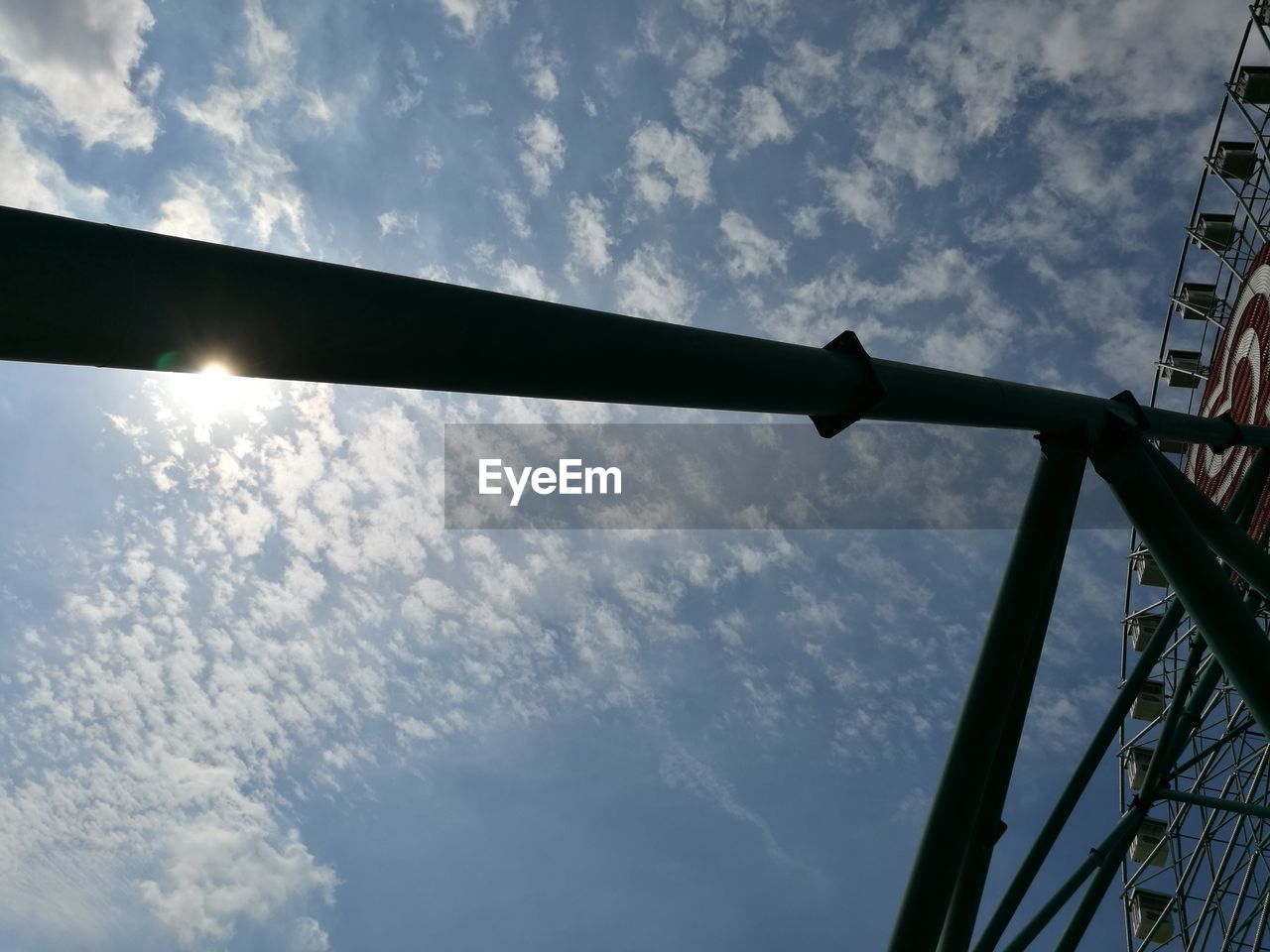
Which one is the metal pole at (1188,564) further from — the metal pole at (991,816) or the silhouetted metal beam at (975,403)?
the metal pole at (991,816)

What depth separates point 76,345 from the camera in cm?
272

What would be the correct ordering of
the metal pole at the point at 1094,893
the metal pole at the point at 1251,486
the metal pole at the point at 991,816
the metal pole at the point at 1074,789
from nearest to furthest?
the metal pole at the point at 991,816
the metal pole at the point at 1074,789
the metal pole at the point at 1094,893
the metal pole at the point at 1251,486

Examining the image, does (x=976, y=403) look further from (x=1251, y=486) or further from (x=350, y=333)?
(x=1251, y=486)

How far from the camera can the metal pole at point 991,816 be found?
877 centimetres

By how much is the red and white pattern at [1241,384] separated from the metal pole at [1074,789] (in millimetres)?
7087

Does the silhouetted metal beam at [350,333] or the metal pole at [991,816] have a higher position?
the silhouetted metal beam at [350,333]

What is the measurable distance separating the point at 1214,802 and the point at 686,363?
13351mm

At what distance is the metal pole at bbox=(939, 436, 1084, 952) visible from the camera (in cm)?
877

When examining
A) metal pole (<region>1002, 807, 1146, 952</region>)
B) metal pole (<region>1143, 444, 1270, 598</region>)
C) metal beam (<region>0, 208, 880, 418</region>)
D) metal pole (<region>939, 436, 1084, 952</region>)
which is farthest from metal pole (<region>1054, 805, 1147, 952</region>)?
metal beam (<region>0, 208, 880, 418</region>)

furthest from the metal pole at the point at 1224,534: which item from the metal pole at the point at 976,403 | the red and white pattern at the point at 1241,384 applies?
the red and white pattern at the point at 1241,384

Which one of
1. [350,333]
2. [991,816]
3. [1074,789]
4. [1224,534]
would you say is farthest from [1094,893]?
[350,333]

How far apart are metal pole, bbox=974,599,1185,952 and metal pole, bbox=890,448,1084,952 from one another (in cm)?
499

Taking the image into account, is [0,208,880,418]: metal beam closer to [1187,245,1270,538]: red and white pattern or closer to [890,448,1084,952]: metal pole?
[890,448,1084,952]: metal pole

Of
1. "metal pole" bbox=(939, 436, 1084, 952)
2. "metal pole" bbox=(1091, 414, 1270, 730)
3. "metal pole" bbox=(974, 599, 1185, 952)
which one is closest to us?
"metal pole" bbox=(1091, 414, 1270, 730)
